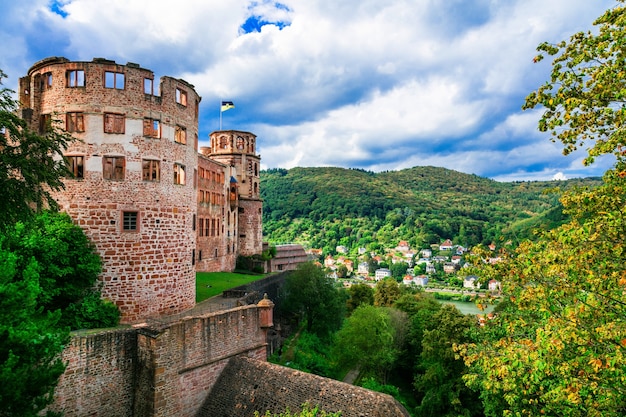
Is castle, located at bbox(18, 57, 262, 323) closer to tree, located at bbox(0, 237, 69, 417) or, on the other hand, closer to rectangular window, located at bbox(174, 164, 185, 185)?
rectangular window, located at bbox(174, 164, 185, 185)

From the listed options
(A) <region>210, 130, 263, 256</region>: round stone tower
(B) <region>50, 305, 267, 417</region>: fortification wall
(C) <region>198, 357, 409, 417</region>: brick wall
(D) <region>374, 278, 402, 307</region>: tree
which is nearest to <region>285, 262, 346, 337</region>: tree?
(A) <region>210, 130, 263, 256</region>: round stone tower

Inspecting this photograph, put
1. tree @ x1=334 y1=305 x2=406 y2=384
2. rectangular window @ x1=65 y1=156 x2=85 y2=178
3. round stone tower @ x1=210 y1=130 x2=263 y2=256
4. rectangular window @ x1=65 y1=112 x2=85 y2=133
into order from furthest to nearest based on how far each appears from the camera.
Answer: round stone tower @ x1=210 y1=130 x2=263 y2=256 → tree @ x1=334 y1=305 x2=406 y2=384 → rectangular window @ x1=65 y1=112 x2=85 y2=133 → rectangular window @ x1=65 y1=156 x2=85 y2=178

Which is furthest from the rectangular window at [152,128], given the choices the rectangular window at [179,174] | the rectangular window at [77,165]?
the rectangular window at [77,165]

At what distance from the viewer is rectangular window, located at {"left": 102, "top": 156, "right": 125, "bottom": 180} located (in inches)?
657

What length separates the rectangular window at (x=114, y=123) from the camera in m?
16.7

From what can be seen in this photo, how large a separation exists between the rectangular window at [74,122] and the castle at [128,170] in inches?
1.6

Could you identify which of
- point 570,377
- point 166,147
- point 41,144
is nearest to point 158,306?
point 166,147

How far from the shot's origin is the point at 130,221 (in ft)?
56.0

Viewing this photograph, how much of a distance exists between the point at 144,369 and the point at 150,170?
821 cm

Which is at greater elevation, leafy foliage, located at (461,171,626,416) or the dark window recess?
the dark window recess

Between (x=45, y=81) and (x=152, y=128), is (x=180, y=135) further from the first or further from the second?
(x=45, y=81)

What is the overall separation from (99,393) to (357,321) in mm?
23210

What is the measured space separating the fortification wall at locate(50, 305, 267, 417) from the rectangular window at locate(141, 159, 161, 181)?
625cm

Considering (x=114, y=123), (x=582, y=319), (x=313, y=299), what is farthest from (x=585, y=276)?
(x=313, y=299)
